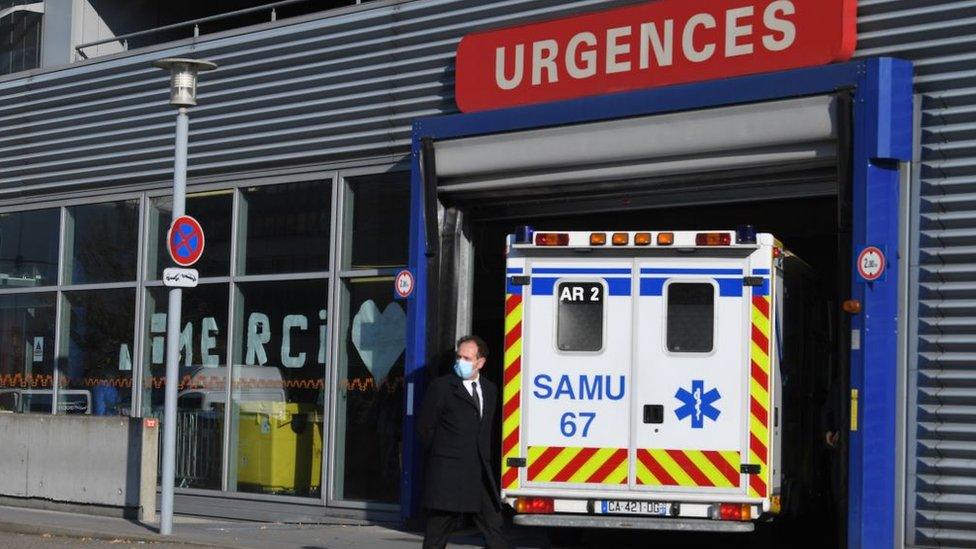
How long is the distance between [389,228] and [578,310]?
4365 mm

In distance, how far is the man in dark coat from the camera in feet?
34.3

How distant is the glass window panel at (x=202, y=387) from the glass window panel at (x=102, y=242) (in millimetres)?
1424

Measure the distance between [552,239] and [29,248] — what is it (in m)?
10.9

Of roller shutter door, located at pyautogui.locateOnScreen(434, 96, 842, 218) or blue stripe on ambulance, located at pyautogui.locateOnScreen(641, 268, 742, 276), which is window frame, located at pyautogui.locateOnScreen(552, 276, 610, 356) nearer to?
blue stripe on ambulance, located at pyautogui.locateOnScreen(641, 268, 742, 276)

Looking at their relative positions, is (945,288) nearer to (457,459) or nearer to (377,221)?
(457,459)

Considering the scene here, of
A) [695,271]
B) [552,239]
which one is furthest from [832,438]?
[552,239]

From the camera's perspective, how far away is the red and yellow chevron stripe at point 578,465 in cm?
1206

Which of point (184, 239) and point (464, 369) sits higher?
point (184, 239)


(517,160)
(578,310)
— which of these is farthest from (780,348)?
(517,160)

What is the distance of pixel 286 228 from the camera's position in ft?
56.7

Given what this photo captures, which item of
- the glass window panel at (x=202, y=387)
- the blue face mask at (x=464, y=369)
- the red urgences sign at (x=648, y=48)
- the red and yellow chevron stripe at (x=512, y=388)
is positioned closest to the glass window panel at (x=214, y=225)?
the glass window panel at (x=202, y=387)

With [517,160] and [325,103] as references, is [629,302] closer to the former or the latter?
[517,160]

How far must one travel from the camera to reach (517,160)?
1447 cm

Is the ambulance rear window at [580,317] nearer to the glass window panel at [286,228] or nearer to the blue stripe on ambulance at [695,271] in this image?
the blue stripe on ambulance at [695,271]
